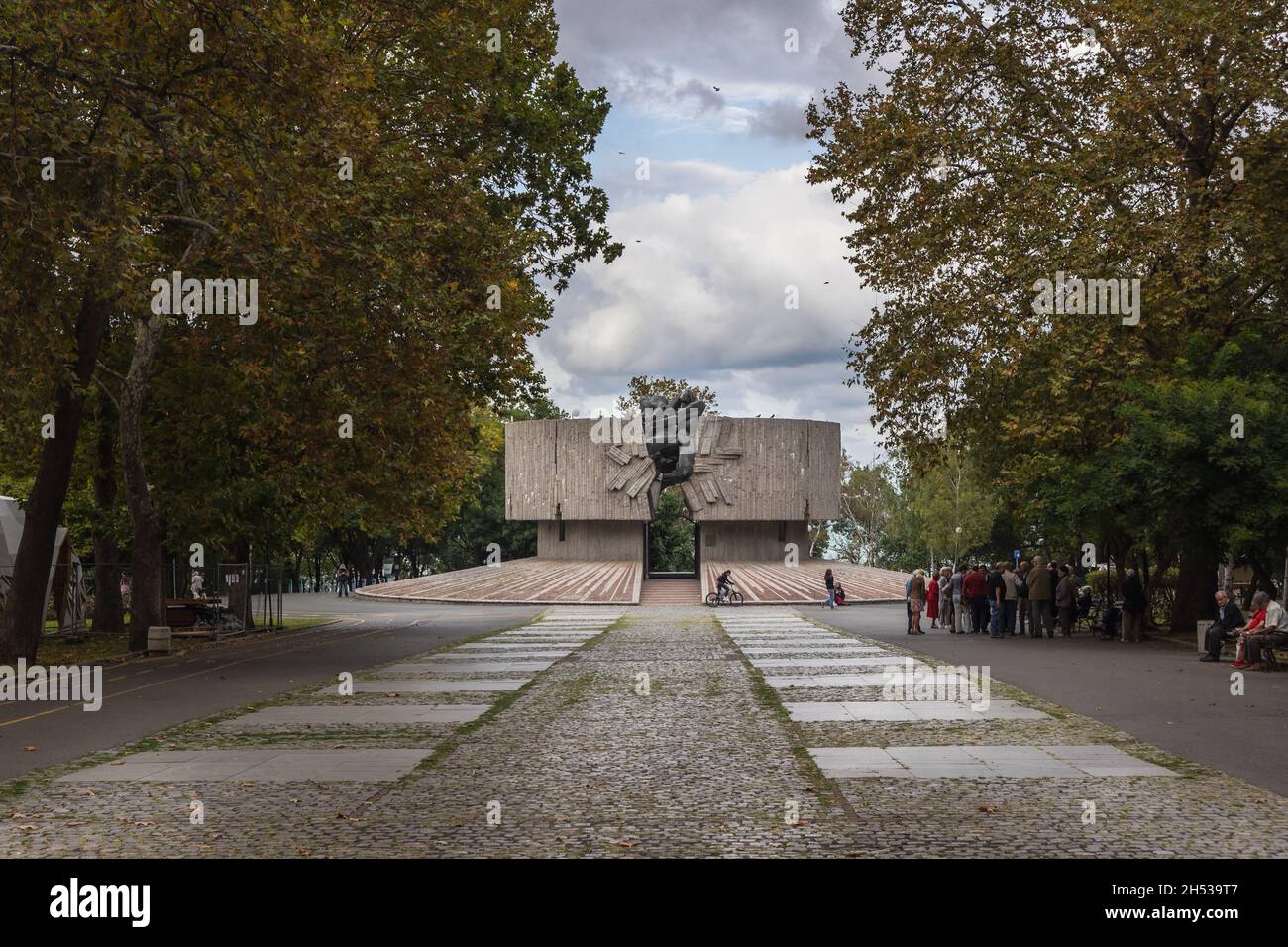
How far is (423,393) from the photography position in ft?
72.3

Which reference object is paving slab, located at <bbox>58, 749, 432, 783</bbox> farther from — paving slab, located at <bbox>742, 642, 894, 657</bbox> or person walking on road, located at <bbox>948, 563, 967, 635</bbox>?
person walking on road, located at <bbox>948, 563, 967, 635</bbox>

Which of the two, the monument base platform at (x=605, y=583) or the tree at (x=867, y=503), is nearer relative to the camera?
the monument base platform at (x=605, y=583)

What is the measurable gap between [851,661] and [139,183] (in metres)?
14.6

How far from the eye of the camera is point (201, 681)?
18969mm

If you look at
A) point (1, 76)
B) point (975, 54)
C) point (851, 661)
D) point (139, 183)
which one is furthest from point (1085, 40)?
point (1, 76)

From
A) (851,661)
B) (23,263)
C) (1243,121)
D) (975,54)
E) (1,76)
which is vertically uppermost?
(975,54)

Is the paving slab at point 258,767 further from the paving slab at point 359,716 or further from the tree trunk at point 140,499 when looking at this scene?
the tree trunk at point 140,499

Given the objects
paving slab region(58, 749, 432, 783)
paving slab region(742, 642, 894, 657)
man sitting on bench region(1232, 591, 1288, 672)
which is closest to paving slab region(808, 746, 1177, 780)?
paving slab region(58, 749, 432, 783)

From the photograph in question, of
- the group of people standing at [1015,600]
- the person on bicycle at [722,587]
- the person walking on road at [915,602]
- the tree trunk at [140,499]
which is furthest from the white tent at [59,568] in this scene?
the person on bicycle at [722,587]

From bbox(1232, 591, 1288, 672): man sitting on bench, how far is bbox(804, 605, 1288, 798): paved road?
406 millimetres

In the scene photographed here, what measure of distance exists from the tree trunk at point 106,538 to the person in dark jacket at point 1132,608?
2347 cm

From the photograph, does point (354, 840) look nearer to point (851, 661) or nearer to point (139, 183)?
point (851, 661)

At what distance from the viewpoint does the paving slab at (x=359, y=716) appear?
13.4 m

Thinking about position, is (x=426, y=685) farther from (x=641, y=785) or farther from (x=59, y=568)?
(x=59, y=568)
